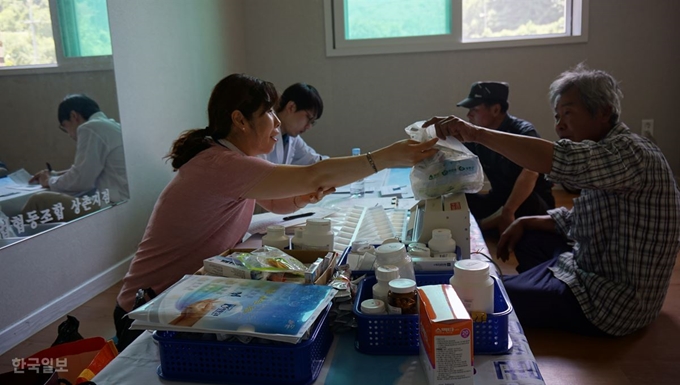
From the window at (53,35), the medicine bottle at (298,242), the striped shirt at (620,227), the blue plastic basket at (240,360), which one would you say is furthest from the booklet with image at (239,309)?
the window at (53,35)

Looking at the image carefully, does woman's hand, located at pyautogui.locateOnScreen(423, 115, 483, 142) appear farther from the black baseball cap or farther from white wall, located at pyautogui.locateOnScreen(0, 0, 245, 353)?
white wall, located at pyautogui.locateOnScreen(0, 0, 245, 353)

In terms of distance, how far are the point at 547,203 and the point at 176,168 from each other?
2382mm

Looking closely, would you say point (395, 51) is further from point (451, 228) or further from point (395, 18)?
point (451, 228)

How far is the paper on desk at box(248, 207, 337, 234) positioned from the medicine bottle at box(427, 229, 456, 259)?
604 mm

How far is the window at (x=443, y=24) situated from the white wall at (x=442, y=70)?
0.08m

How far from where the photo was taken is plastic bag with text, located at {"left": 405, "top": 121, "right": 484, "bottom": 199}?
1.35m

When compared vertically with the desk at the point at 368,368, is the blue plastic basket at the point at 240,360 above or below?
above

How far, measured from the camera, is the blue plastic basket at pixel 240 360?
841 millimetres

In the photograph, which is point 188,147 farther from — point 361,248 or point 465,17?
point 465,17

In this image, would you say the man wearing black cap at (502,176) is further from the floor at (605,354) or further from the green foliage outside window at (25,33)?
the green foliage outside window at (25,33)

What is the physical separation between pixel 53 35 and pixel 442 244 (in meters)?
2.00

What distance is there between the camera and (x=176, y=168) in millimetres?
1520

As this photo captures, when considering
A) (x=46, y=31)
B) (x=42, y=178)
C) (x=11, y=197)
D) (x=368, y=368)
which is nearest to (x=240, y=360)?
(x=368, y=368)

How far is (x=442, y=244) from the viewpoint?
3.94 ft
